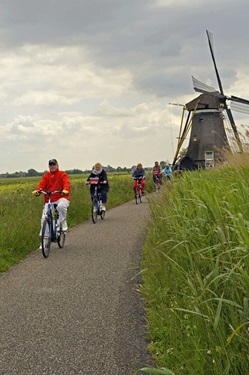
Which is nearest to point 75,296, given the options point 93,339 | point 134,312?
point 134,312

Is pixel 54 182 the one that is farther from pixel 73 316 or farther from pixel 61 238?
pixel 73 316

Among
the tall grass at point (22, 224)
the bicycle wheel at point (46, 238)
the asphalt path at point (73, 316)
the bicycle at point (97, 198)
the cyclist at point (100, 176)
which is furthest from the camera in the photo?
the cyclist at point (100, 176)

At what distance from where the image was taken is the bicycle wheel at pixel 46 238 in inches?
354

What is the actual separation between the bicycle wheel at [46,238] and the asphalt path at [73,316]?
0.15 meters

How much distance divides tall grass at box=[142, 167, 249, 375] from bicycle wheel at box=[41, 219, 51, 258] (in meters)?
3.18

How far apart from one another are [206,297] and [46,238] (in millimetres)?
6054

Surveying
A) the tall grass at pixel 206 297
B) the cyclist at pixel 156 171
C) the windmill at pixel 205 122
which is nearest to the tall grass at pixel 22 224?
the tall grass at pixel 206 297

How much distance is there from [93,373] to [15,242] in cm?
632

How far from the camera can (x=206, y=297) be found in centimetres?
354

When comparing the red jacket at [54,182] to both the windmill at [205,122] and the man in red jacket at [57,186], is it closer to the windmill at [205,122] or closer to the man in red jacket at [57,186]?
the man in red jacket at [57,186]

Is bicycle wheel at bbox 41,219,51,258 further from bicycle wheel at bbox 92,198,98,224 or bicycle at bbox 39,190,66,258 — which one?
bicycle wheel at bbox 92,198,98,224

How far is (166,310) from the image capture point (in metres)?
4.66

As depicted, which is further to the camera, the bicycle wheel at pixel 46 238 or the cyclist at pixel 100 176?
the cyclist at pixel 100 176

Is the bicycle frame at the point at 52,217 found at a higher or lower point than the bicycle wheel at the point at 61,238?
higher
